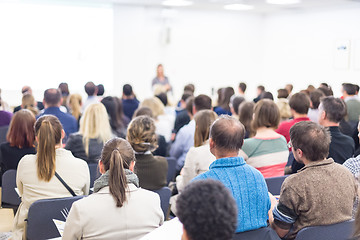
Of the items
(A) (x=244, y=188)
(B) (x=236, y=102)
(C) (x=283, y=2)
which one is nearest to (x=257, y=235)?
(A) (x=244, y=188)

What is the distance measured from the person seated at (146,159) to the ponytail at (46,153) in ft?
2.15

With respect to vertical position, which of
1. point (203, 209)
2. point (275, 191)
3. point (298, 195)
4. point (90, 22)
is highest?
point (90, 22)

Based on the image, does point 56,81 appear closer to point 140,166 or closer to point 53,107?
point 53,107

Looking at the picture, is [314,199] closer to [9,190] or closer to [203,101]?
[9,190]

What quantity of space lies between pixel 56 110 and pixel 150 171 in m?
2.21

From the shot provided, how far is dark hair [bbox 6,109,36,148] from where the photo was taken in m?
3.79

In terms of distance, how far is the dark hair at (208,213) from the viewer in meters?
1.23

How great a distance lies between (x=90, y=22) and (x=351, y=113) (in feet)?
23.2

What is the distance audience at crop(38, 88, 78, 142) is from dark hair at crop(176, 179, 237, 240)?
3.98 metres

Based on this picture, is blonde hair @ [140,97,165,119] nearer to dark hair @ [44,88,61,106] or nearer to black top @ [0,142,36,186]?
dark hair @ [44,88,61,106]

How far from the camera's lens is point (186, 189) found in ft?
4.26

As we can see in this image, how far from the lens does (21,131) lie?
3.79 meters

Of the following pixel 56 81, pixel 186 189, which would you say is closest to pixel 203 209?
pixel 186 189

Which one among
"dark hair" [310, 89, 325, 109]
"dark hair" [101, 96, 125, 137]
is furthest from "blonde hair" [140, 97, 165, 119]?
"dark hair" [310, 89, 325, 109]
